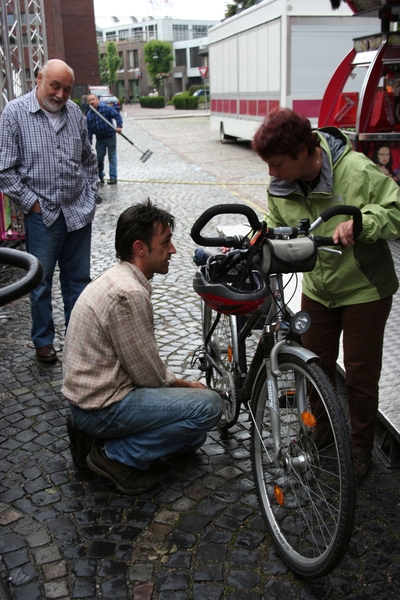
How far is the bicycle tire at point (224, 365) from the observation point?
136 inches

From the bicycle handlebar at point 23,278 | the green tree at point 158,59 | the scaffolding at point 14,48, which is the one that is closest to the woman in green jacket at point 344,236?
the bicycle handlebar at point 23,278

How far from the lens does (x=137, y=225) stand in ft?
10.5

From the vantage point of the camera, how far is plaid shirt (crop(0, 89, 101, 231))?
458 cm

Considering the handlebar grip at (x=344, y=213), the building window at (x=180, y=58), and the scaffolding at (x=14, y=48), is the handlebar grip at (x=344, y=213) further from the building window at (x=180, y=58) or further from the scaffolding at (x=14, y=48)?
the building window at (x=180, y=58)

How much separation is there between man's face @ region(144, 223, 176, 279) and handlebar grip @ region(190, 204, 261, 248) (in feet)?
1.13

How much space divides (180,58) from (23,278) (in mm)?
125502

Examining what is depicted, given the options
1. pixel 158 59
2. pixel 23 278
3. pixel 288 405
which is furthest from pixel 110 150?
pixel 158 59

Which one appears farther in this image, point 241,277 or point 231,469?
point 231,469

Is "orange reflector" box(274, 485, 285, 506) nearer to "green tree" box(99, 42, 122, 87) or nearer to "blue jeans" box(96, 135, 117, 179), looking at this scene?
"blue jeans" box(96, 135, 117, 179)

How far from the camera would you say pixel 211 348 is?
3.93m

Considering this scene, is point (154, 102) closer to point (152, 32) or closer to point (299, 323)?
point (152, 32)

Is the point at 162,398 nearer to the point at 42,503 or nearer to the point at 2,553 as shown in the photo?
the point at 42,503

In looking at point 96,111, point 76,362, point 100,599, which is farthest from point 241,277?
point 96,111

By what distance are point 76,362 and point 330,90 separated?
764cm
